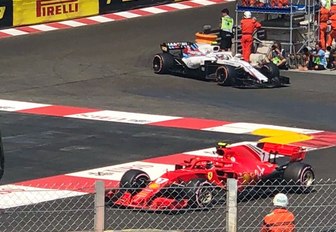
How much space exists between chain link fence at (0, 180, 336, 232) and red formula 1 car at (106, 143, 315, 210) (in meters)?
0.03

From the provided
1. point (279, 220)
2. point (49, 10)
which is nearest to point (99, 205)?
point (279, 220)

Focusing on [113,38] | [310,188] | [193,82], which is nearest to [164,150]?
[310,188]

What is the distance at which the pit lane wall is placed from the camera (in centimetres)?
3347

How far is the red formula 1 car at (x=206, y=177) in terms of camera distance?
14.6 meters

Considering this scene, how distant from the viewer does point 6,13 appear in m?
33.3

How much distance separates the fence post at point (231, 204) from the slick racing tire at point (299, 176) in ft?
17.6

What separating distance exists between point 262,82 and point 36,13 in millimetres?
10313

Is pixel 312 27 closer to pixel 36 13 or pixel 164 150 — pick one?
pixel 36 13

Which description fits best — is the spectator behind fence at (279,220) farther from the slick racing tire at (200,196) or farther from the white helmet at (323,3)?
the white helmet at (323,3)

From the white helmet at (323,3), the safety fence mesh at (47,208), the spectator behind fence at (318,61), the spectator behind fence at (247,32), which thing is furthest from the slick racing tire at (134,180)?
the white helmet at (323,3)

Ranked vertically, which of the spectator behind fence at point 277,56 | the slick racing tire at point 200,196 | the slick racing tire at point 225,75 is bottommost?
the slick racing tire at point 200,196

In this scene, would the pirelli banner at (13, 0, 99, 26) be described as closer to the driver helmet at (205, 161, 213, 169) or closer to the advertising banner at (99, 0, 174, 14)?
the advertising banner at (99, 0, 174, 14)

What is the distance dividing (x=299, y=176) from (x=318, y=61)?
13.9m

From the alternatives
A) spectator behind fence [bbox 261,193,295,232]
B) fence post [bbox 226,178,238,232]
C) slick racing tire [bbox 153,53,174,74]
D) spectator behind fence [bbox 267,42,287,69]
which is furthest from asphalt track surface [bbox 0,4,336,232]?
fence post [bbox 226,178,238,232]
